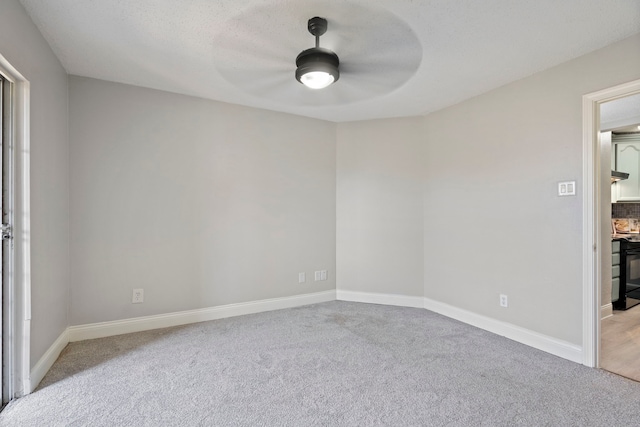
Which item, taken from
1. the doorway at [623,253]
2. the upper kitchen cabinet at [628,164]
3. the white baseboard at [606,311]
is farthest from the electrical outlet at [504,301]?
the upper kitchen cabinet at [628,164]

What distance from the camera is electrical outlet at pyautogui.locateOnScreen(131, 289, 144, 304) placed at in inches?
115

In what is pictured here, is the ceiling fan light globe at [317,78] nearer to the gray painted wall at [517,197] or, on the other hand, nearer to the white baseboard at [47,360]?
the gray painted wall at [517,197]

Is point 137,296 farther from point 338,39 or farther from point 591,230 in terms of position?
point 591,230

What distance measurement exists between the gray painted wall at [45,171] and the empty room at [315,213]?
0.08 feet

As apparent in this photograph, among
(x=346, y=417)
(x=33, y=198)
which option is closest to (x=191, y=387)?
(x=346, y=417)

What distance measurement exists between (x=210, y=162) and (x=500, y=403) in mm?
3128

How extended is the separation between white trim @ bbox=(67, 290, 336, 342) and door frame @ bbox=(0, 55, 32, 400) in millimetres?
866

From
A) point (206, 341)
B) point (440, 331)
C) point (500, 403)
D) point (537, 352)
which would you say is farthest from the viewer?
point (440, 331)

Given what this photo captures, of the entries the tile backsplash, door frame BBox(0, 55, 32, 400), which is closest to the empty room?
door frame BBox(0, 55, 32, 400)

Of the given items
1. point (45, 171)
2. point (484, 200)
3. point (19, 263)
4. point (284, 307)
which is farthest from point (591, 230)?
point (45, 171)

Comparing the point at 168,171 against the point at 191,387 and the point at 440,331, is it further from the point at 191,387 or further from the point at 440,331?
the point at 440,331

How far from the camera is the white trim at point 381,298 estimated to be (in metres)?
3.75

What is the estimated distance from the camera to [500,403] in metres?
1.81

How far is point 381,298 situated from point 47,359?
3162 millimetres
